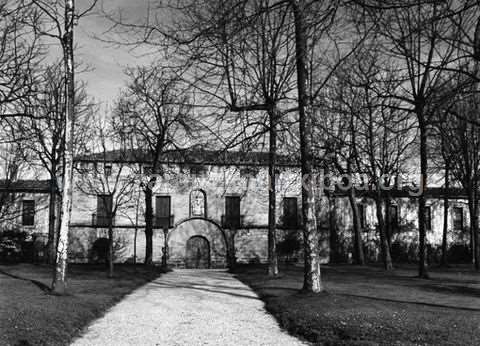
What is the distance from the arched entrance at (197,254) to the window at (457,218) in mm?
22239

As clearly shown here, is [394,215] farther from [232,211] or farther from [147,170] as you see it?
[147,170]

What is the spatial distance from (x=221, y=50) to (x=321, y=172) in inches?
893

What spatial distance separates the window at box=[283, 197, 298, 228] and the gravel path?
26543mm

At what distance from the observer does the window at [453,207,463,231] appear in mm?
44500

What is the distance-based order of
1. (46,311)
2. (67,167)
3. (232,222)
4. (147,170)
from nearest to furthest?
(46,311)
(67,167)
(147,170)
(232,222)

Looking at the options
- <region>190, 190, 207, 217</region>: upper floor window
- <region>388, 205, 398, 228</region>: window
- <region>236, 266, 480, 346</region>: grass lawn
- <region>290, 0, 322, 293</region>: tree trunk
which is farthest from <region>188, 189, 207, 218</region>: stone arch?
<region>290, 0, 322, 293</region>: tree trunk

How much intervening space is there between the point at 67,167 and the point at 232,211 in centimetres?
2803

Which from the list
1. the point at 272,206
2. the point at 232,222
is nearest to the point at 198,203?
the point at 232,222

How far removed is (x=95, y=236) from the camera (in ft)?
127

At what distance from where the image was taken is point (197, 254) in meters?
38.6

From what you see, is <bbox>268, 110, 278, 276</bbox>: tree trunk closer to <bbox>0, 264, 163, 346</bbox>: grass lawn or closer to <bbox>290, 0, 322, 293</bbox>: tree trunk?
<bbox>290, 0, 322, 293</bbox>: tree trunk

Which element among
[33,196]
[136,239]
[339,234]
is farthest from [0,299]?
[339,234]

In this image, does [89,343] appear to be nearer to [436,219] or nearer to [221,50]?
[221,50]

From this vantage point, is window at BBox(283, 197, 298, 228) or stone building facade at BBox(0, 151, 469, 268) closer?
stone building facade at BBox(0, 151, 469, 268)
